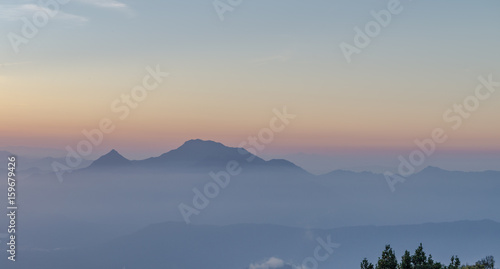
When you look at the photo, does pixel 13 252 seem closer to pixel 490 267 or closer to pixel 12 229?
pixel 12 229

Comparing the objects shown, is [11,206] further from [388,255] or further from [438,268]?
[438,268]

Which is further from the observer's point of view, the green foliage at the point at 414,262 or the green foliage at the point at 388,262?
the green foliage at the point at 388,262

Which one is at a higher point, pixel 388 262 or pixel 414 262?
pixel 388 262

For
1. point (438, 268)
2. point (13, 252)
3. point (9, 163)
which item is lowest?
point (438, 268)

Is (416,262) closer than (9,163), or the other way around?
(416,262)

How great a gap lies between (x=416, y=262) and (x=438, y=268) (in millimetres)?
1556

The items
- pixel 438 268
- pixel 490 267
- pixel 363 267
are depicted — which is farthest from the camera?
pixel 490 267

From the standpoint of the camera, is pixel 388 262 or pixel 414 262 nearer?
pixel 414 262

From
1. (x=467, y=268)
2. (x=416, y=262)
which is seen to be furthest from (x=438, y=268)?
(x=467, y=268)

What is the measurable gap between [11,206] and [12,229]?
2.79 m

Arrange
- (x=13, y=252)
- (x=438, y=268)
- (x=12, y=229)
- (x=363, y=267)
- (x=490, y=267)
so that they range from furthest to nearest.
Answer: (x=490, y=267), (x=13, y=252), (x=12, y=229), (x=363, y=267), (x=438, y=268)

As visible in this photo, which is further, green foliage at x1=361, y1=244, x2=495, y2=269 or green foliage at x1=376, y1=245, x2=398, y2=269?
green foliage at x1=376, y1=245, x2=398, y2=269

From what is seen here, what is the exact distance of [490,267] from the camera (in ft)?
204

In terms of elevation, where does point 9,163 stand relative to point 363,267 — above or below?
above
